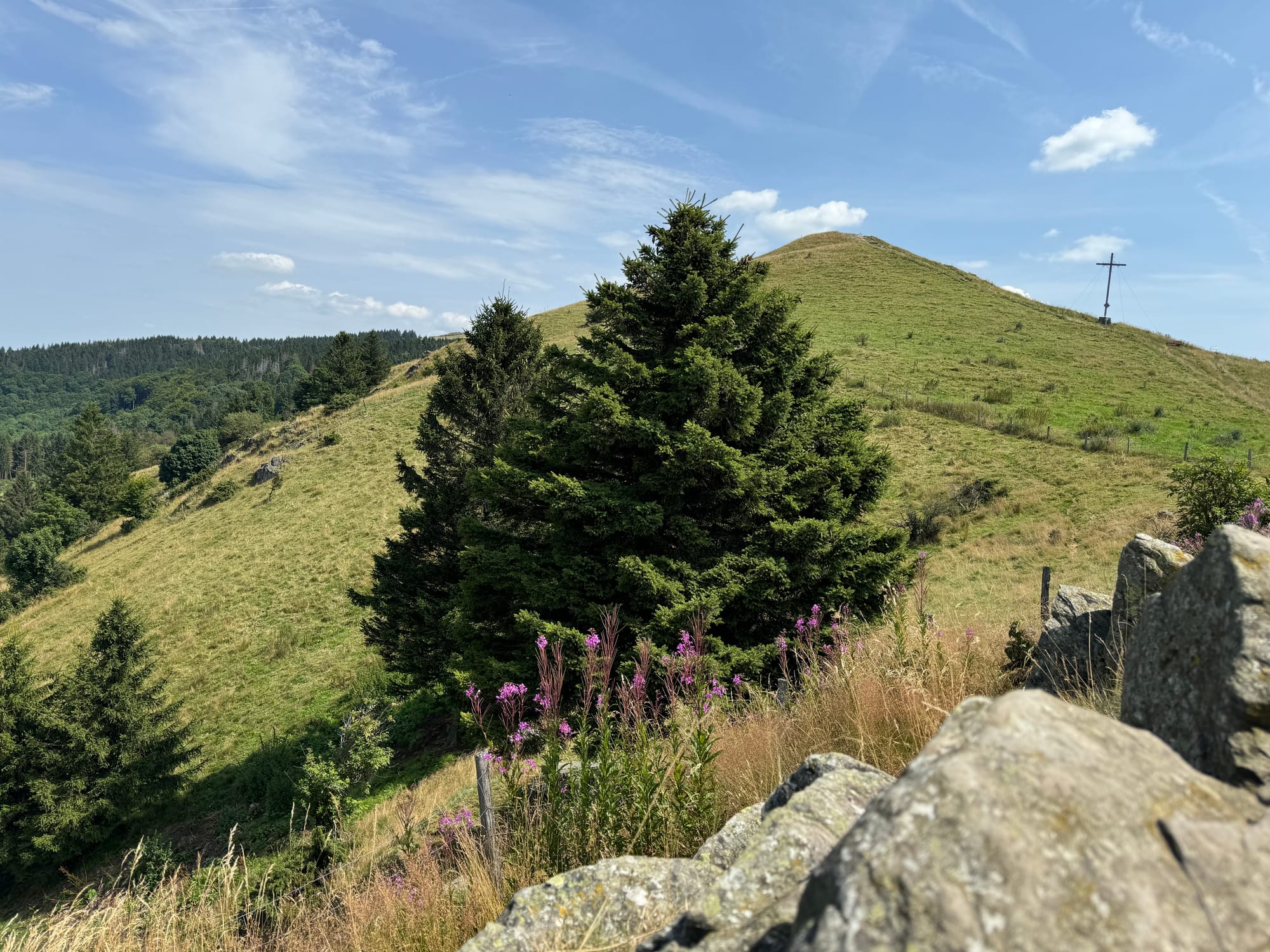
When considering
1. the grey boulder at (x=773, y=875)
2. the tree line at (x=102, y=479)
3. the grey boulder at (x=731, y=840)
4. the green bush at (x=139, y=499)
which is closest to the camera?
the grey boulder at (x=773, y=875)

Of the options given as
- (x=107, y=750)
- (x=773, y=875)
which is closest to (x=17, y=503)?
(x=107, y=750)

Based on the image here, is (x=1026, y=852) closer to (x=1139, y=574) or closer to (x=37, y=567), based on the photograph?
(x=1139, y=574)

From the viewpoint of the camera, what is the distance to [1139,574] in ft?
15.0

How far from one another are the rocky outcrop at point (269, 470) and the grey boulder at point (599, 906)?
46.8 m

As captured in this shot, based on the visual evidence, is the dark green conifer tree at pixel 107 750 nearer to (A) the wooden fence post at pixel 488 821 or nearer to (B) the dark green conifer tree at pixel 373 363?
(A) the wooden fence post at pixel 488 821

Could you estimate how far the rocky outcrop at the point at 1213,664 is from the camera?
6.22 ft

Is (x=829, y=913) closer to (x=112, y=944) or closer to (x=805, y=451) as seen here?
(x=112, y=944)

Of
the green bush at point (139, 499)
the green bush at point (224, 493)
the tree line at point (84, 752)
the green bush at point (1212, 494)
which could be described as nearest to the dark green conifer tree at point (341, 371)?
the green bush at point (139, 499)

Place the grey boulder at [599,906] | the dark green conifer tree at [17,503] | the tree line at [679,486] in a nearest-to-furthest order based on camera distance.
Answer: the grey boulder at [599,906], the tree line at [679,486], the dark green conifer tree at [17,503]

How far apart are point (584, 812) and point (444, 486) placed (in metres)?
14.5

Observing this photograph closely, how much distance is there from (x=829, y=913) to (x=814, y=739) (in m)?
3.37

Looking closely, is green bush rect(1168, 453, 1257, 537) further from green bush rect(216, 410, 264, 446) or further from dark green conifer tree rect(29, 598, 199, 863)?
green bush rect(216, 410, 264, 446)

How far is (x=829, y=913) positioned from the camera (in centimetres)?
133

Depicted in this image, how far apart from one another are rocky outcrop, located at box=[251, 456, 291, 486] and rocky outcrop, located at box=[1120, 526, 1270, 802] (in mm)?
48460
